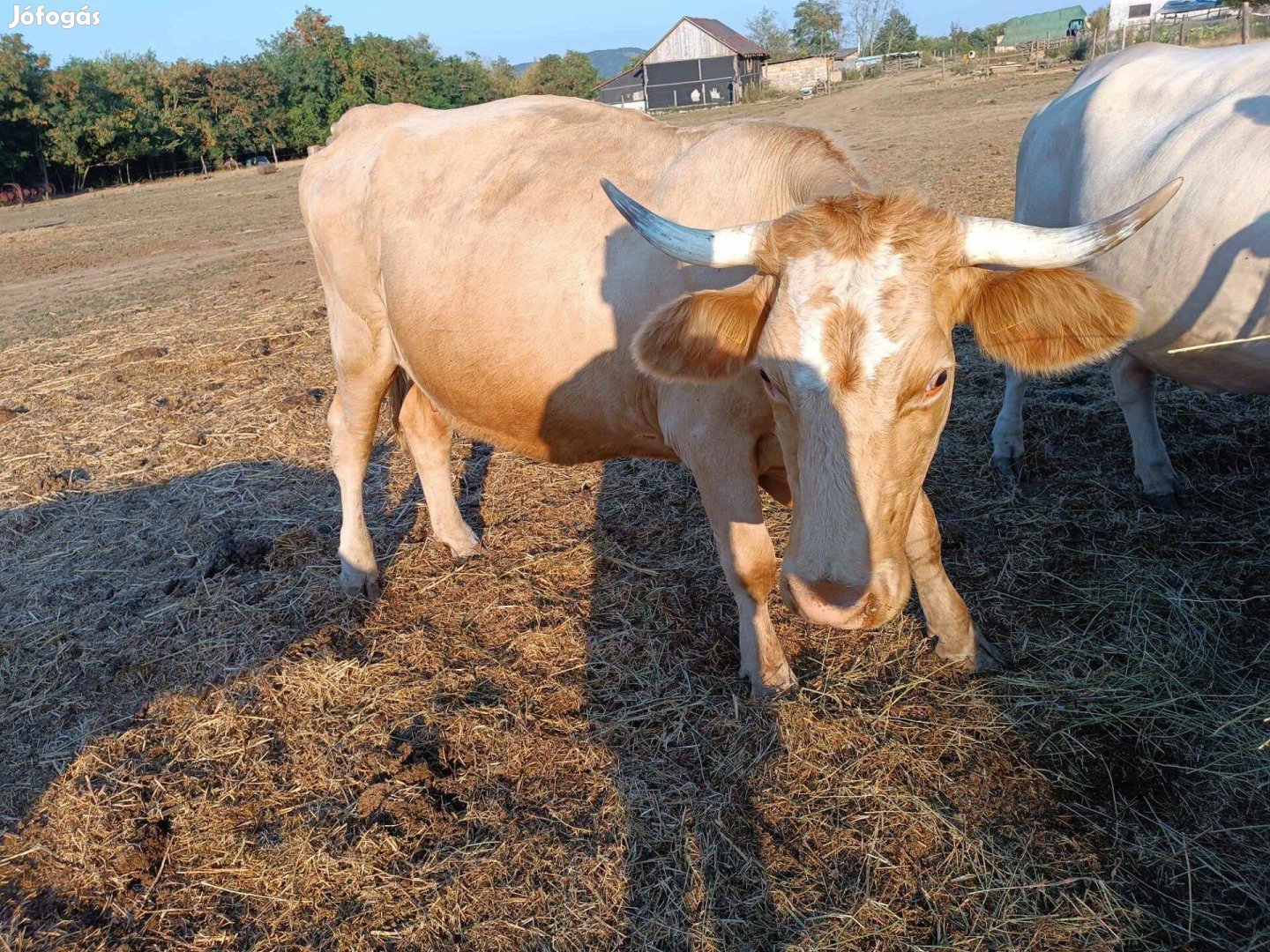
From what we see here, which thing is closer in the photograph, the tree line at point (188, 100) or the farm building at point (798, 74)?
the tree line at point (188, 100)

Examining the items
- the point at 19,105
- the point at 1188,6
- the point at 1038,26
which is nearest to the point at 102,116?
the point at 19,105

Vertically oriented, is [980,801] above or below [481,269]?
below

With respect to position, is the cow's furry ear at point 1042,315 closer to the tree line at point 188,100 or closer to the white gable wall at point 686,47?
the tree line at point 188,100

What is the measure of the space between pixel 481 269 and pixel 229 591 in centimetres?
226

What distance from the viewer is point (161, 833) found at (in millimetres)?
3045

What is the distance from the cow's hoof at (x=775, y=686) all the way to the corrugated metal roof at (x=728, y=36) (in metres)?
76.2

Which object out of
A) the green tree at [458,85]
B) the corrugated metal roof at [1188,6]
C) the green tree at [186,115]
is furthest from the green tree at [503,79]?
the corrugated metal roof at [1188,6]

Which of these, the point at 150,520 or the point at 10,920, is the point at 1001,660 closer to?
the point at 10,920

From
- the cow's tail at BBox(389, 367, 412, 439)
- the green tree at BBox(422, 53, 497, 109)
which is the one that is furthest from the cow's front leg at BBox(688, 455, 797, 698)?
the green tree at BBox(422, 53, 497, 109)

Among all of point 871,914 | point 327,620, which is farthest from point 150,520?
point 871,914

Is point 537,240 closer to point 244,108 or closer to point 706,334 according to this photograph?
point 706,334

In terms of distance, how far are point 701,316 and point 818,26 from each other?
405 feet

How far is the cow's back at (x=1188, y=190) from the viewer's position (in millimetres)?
3609

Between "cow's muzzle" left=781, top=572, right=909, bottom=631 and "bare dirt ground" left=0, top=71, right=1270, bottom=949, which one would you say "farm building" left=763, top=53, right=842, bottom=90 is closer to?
"bare dirt ground" left=0, top=71, right=1270, bottom=949
